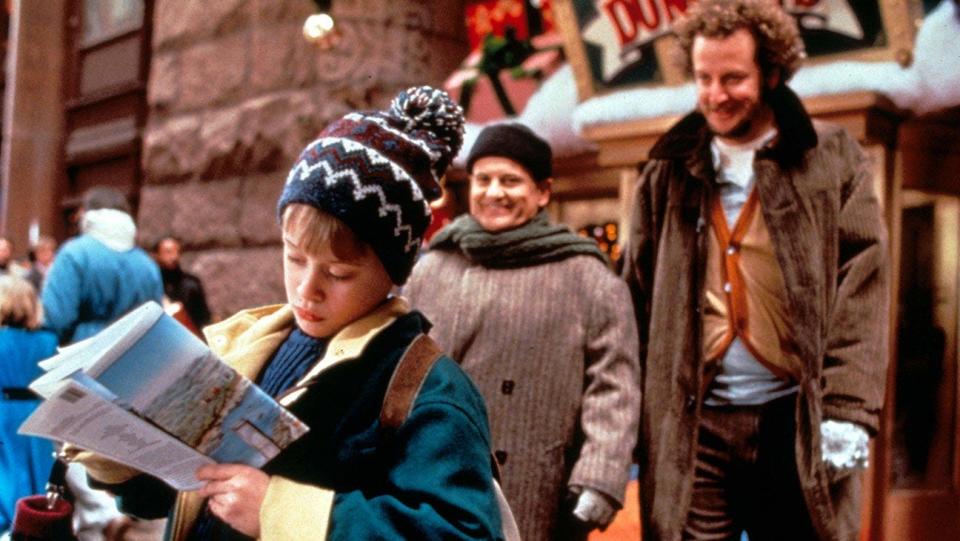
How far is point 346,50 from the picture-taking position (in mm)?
6094

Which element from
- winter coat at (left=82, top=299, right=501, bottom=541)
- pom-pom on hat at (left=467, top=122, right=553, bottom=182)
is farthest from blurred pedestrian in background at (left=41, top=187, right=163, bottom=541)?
winter coat at (left=82, top=299, right=501, bottom=541)

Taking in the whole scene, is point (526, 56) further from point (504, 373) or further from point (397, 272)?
point (397, 272)

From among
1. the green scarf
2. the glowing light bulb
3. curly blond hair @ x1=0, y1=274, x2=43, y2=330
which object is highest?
Answer: the glowing light bulb

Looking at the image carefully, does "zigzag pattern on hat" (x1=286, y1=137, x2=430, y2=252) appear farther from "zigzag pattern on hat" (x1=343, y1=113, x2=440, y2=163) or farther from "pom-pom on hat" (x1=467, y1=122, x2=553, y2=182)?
"pom-pom on hat" (x1=467, y1=122, x2=553, y2=182)

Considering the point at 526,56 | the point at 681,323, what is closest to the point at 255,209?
the point at 526,56

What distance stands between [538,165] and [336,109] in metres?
3.09

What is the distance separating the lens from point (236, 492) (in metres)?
1.44

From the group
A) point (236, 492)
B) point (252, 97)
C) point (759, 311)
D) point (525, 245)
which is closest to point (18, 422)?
point (525, 245)

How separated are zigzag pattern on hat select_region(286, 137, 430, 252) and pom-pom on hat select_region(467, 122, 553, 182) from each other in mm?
1492

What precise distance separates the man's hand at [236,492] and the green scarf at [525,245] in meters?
1.68

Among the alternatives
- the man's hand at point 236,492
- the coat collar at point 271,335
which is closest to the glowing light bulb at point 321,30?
the coat collar at point 271,335

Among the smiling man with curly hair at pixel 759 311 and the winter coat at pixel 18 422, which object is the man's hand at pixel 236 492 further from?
the winter coat at pixel 18 422

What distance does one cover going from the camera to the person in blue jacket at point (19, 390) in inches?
165

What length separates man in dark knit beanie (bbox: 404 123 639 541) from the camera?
287cm
